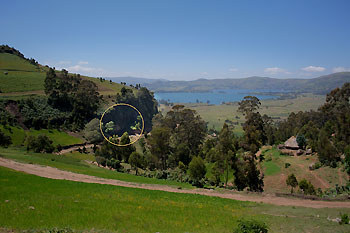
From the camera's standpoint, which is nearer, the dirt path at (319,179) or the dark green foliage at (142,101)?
the dirt path at (319,179)

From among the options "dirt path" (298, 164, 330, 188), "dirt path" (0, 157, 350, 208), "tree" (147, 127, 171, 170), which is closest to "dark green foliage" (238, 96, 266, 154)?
"dirt path" (298, 164, 330, 188)

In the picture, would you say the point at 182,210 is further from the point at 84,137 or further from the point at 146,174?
the point at 84,137

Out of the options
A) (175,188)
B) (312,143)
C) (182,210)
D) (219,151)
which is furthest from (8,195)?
(312,143)

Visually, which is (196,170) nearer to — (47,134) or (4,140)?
(4,140)

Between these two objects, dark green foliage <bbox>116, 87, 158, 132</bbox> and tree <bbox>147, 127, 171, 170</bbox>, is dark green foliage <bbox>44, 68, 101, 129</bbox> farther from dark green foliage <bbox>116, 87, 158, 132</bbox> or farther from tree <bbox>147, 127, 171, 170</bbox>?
tree <bbox>147, 127, 171, 170</bbox>

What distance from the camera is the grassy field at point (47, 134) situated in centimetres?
5893

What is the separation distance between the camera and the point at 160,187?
93.0ft

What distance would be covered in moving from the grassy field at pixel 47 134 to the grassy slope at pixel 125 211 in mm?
40826

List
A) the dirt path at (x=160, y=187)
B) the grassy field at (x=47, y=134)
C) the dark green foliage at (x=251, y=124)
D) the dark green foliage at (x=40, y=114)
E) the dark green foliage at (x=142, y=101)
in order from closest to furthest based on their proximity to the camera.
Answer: the dirt path at (x=160, y=187) < the dark green foliage at (x=251, y=124) < the grassy field at (x=47, y=134) < the dark green foliage at (x=40, y=114) < the dark green foliage at (x=142, y=101)

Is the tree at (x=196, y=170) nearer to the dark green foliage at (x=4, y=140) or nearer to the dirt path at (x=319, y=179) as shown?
the dirt path at (x=319, y=179)

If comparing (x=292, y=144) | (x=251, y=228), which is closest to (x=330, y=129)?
(x=292, y=144)

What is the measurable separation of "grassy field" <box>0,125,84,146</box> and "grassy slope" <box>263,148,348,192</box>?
49.7 m

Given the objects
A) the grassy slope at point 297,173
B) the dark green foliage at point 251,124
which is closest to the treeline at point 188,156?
the dark green foliage at point 251,124

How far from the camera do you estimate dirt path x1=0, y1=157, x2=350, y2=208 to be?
2345 centimetres
